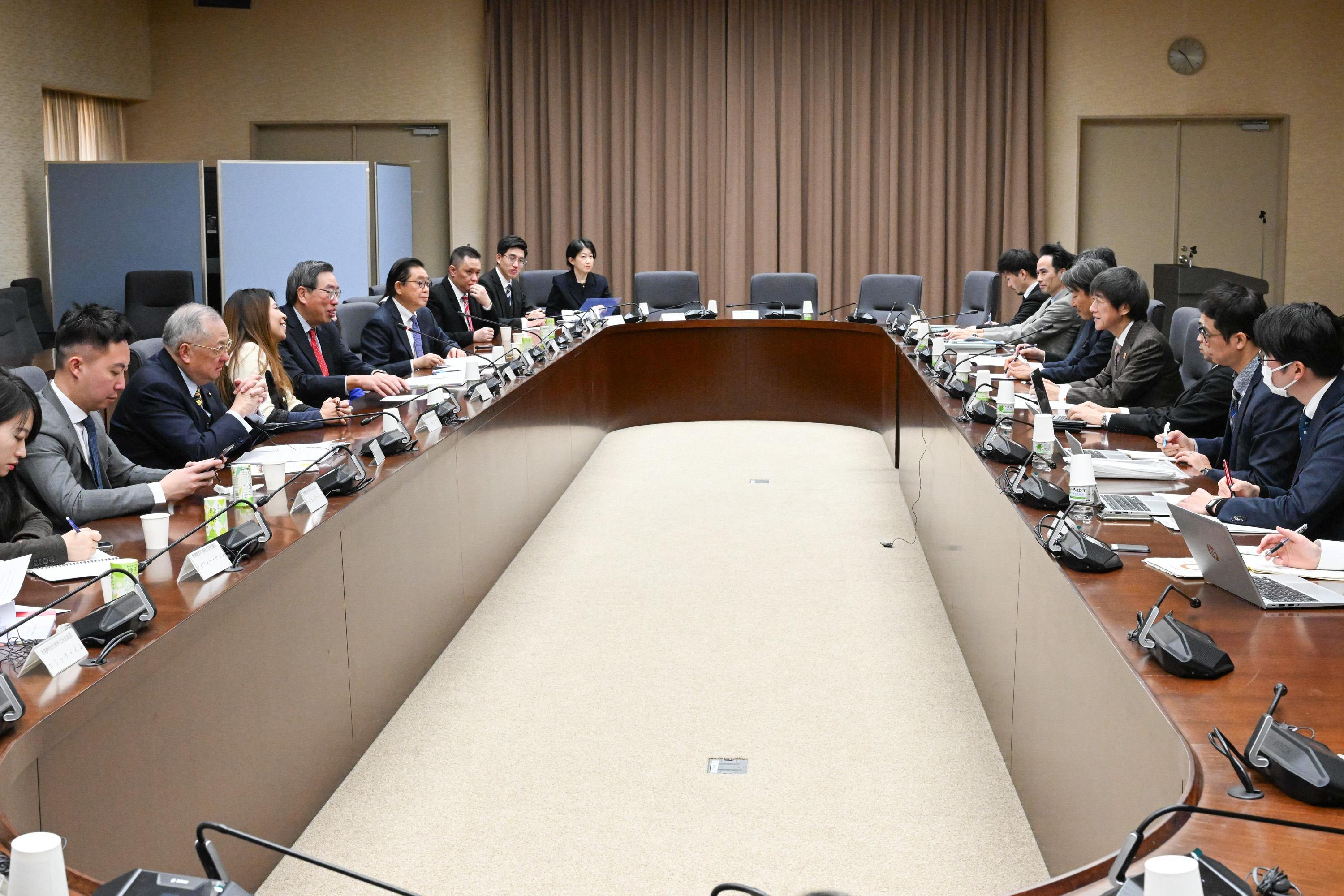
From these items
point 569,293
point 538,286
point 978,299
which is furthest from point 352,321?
point 978,299

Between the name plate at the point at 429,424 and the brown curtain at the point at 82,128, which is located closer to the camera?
the name plate at the point at 429,424

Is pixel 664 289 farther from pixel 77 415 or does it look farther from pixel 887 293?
pixel 77 415

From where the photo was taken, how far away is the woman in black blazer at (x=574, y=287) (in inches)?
308

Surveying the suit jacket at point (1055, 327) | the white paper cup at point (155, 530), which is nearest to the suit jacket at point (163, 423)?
the white paper cup at point (155, 530)

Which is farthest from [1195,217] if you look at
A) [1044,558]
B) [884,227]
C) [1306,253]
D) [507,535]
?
[1044,558]

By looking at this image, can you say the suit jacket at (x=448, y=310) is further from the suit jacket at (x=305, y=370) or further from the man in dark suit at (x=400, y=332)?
the suit jacket at (x=305, y=370)

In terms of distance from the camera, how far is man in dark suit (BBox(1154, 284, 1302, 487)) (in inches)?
119

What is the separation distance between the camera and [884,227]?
382 inches

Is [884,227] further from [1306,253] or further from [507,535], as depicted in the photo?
[507,535]

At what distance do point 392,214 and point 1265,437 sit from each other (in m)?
7.04

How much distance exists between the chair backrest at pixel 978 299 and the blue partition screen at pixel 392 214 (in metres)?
3.87

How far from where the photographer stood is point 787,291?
830 centimetres

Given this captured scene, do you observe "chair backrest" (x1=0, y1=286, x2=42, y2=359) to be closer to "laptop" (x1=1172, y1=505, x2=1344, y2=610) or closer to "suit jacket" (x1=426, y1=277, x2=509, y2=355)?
"suit jacket" (x1=426, y1=277, x2=509, y2=355)

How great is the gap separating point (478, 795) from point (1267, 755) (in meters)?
1.76
